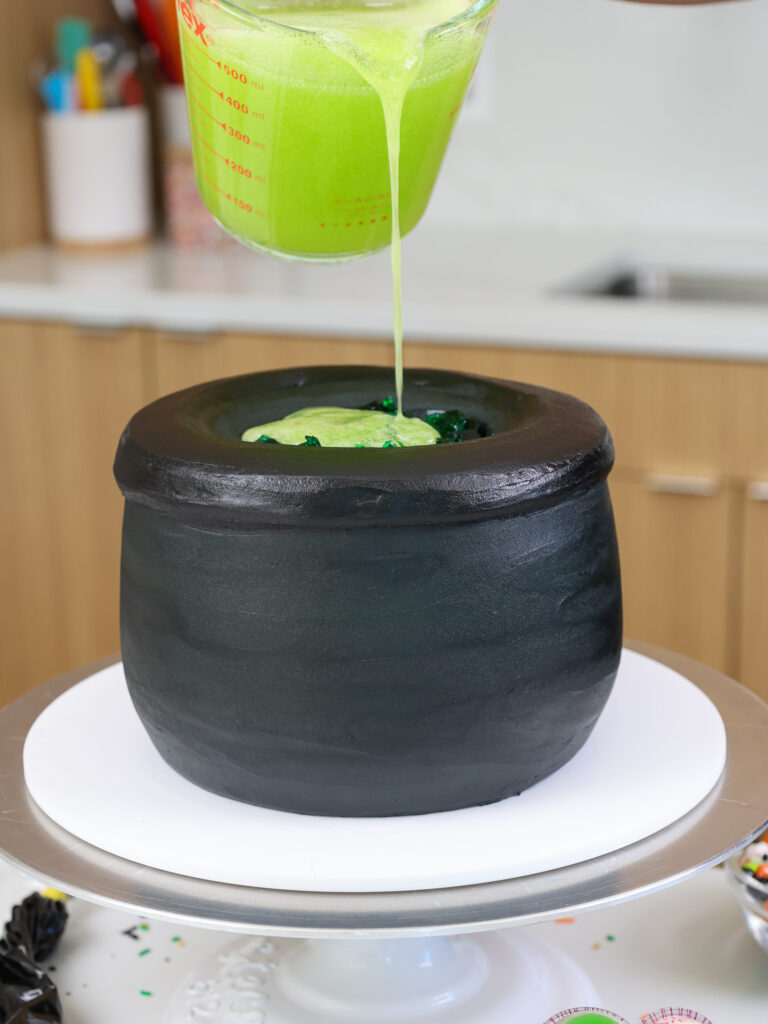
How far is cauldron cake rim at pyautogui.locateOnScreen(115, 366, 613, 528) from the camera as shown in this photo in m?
0.78

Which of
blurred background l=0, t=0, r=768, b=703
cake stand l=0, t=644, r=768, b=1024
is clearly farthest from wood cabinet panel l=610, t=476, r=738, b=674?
cake stand l=0, t=644, r=768, b=1024

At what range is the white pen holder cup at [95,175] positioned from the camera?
2422 mm

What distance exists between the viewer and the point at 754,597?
6.29ft

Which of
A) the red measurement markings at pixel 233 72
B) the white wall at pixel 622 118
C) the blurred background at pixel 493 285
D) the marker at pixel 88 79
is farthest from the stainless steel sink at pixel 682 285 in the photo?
the red measurement markings at pixel 233 72

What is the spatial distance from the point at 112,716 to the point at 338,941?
23 cm

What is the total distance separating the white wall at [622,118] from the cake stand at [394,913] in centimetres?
155

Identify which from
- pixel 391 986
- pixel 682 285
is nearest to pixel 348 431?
pixel 391 986

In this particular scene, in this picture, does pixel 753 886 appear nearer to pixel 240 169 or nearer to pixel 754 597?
pixel 240 169

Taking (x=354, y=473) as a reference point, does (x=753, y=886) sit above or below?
below

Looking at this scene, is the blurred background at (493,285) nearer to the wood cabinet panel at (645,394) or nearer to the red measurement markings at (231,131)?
the wood cabinet panel at (645,394)

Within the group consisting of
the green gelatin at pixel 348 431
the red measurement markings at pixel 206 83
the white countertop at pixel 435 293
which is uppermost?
the red measurement markings at pixel 206 83

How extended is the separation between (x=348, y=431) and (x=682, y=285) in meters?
1.58

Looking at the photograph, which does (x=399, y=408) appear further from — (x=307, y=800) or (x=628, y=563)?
(x=628, y=563)

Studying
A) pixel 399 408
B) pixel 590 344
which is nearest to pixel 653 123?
pixel 590 344
